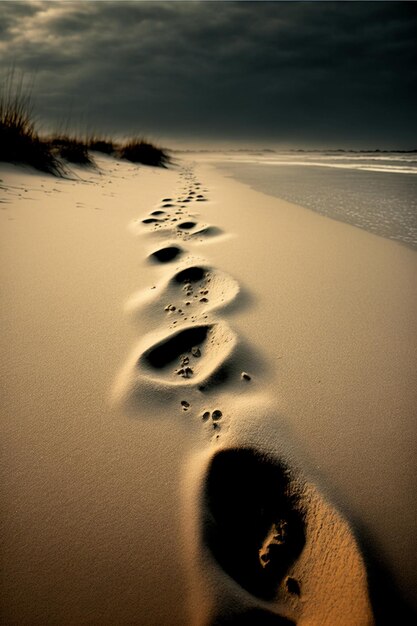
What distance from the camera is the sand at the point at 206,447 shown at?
0.52 meters

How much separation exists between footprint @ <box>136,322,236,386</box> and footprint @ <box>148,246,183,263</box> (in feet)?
2.38

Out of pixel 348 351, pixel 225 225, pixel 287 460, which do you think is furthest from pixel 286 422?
pixel 225 225

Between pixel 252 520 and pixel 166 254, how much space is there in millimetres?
1385

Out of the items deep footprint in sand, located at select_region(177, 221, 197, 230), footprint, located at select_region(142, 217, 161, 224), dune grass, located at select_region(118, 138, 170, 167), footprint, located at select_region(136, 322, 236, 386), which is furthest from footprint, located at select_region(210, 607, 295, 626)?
dune grass, located at select_region(118, 138, 170, 167)

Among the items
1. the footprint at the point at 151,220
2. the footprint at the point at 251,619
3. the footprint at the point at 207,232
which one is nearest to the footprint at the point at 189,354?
the footprint at the point at 251,619

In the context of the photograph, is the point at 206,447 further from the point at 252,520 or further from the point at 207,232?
the point at 207,232

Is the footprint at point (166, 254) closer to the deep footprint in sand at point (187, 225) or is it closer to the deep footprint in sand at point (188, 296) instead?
the deep footprint in sand at point (188, 296)

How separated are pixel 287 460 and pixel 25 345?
0.80m

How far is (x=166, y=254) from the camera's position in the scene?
1781 millimetres

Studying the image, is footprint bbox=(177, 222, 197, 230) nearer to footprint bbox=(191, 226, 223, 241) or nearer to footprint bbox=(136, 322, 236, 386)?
footprint bbox=(191, 226, 223, 241)

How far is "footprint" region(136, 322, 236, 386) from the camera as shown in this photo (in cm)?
92

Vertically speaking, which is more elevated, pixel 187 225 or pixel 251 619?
pixel 187 225

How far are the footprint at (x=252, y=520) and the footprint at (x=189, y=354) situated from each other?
0.85 feet

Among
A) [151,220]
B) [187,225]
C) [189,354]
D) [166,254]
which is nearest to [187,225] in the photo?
[187,225]
